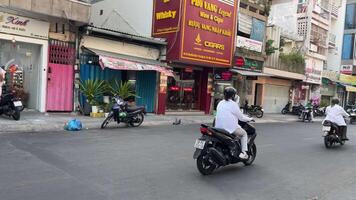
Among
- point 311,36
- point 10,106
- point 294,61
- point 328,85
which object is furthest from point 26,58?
point 328,85

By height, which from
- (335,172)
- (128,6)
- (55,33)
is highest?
(128,6)

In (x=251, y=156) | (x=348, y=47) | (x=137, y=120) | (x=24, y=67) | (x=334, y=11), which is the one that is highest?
(x=334, y=11)

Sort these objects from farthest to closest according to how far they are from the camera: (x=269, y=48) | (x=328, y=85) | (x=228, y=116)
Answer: (x=328, y=85) < (x=269, y=48) < (x=228, y=116)

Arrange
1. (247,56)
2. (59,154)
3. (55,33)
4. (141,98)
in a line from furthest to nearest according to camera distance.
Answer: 1. (247,56)
2. (141,98)
3. (55,33)
4. (59,154)

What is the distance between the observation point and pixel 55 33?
14883 mm

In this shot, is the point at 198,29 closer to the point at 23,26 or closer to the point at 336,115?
the point at 23,26

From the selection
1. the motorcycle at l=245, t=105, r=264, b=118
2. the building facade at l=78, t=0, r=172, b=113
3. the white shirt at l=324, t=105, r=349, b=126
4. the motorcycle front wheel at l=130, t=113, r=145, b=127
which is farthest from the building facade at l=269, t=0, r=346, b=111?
the motorcycle front wheel at l=130, t=113, r=145, b=127

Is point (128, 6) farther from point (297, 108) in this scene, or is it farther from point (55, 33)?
point (297, 108)

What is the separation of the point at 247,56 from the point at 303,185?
18.0 m

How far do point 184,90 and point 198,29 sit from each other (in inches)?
153

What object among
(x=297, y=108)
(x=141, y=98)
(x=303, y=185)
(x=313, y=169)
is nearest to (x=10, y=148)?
(x=303, y=185)

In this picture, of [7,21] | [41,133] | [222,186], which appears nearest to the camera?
[222,186]

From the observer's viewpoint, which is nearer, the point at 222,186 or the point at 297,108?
the point at 222,186

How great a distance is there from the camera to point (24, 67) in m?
15.0
